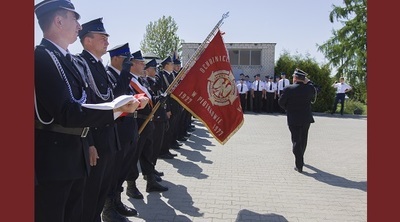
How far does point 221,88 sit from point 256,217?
184 centimetres

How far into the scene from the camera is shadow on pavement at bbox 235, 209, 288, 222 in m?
4.39

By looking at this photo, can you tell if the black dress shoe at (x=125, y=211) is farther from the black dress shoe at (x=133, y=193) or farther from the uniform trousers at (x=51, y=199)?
the uniform trousers at (x=51, y=199)

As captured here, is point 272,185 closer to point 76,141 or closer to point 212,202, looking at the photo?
point 212,202

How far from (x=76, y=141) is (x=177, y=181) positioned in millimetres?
3716

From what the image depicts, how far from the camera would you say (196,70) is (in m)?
4.97

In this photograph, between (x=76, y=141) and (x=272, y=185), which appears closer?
(x=76, y=141)

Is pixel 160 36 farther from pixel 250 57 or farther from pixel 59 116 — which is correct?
pixel 59 116

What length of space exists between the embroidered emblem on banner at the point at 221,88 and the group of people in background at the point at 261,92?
50.1ft

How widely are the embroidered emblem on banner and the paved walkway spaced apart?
1449 millimetres

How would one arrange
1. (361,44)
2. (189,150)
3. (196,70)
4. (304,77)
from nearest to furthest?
1. (196,70)
2. (304,77)
3. (189,150)
4. (361,44)

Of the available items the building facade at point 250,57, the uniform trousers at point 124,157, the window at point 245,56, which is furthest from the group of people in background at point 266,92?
the uniform trousers at point 124,157

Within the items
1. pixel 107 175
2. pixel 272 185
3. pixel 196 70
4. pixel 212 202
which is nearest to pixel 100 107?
pixel 107 175

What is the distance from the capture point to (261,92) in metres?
20.8

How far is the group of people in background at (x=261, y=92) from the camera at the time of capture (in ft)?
67.1
